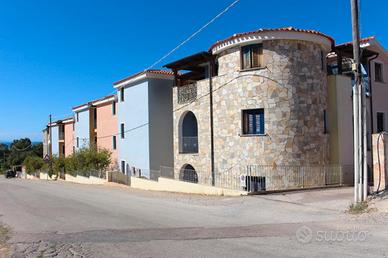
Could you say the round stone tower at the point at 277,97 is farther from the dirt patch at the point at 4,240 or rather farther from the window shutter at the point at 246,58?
the dirt patch at the point at 4,240

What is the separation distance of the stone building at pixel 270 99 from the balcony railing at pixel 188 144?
2.35m

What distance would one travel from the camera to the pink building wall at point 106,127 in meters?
40.8

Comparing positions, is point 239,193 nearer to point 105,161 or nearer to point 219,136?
point 219,136

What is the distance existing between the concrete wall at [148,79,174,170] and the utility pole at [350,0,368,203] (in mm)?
19301

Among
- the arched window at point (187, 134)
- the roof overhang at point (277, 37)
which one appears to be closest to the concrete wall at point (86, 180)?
the arched window at point (187, 134)

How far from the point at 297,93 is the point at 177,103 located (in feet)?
30.6

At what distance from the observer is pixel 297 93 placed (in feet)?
67.6

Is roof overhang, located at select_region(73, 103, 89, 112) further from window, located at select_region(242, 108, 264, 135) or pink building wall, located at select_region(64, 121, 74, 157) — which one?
window, located at select_region(242, 108, 264, 135)

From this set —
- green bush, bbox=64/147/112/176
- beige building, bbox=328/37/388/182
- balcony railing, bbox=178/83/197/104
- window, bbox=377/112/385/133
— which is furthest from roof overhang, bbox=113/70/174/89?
window, bbox=377/112/385/133

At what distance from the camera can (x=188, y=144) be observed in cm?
A: 2642

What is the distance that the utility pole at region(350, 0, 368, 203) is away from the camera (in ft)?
42.3

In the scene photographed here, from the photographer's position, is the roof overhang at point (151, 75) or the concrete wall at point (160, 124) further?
the concrete wall at point (160, 124)

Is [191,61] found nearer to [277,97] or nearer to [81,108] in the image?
[277,97]

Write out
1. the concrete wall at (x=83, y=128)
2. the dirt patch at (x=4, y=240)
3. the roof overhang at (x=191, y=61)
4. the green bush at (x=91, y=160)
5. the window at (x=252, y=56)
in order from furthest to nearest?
1. the concrete wall at (x=83, y=128)
2. the green bush at (x=91, y=160)
3. the roof overhang at (x=191, y=61)
4. the window at (x=252, y=56)
5. the dirt patch at (x=4, y=240)
